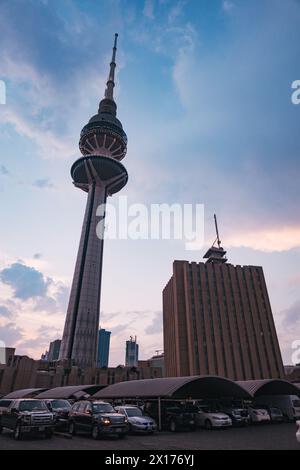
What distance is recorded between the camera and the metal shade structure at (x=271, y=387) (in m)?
28.8

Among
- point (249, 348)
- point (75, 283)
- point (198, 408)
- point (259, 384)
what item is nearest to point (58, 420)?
point (198, 408)

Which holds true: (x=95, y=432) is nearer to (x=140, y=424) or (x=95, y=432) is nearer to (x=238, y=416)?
(x=140, y=424)

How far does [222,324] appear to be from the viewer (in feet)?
293

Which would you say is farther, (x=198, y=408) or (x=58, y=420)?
(x=198, y=408)

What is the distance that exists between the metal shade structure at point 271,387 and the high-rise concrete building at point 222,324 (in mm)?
52193

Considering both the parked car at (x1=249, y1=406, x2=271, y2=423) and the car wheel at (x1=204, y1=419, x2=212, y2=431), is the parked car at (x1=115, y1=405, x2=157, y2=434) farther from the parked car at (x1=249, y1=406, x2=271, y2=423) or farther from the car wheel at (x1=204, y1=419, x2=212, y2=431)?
the parked car at (x1=249, y1=406, x2=271, y2=423)

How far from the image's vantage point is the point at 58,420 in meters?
19.7

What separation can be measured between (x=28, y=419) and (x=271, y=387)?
23646 mm

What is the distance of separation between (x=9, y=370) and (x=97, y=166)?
61965 mm

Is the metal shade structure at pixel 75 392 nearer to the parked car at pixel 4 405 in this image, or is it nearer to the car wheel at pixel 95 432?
the parked car at pixel 4 405
